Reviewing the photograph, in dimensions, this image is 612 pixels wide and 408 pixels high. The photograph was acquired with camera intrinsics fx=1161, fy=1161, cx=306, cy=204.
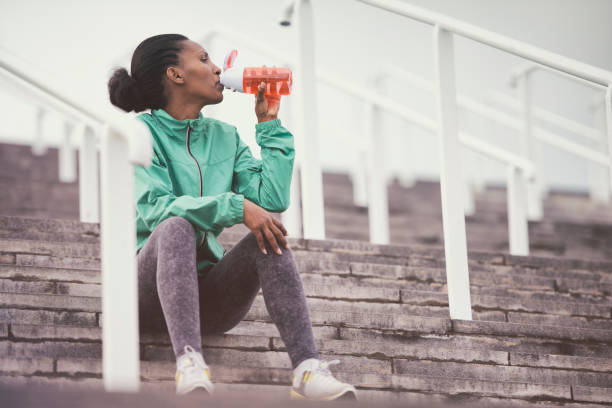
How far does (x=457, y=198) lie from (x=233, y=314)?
92 centimetres

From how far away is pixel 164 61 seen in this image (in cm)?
334

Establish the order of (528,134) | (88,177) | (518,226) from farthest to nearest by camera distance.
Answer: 1. (528,134)
2. (518,226)
3. (88,177)

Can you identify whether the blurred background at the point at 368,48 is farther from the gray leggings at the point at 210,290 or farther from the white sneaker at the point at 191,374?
the white sneaker at the point at 191,374

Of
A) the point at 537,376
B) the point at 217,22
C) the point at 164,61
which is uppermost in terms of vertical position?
the point at 217,22

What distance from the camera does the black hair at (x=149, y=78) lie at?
3332mm

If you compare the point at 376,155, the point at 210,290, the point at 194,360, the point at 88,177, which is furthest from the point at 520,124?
the point at 194,360

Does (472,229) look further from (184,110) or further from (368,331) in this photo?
(184,110)

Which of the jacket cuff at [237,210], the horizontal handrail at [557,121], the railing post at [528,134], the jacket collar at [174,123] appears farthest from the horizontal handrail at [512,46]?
the horizontal handrail at [557,121]

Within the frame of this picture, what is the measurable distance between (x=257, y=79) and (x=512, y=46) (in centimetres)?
103

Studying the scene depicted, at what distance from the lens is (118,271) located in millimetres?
2242

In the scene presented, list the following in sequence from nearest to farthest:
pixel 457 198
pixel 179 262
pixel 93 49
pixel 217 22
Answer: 1. pixel 179 262
2. pixel 457 198
3. pixel 217 22
4. pixel 93 49

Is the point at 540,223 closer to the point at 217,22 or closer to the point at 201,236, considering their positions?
the point at 217,22

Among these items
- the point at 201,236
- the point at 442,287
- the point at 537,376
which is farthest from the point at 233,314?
the point at 442,287

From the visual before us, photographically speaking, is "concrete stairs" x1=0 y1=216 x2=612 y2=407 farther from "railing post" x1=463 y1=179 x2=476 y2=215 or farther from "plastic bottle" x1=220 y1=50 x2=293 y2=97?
"railing post" x1=463 y1=179 x2=476 y2=215
